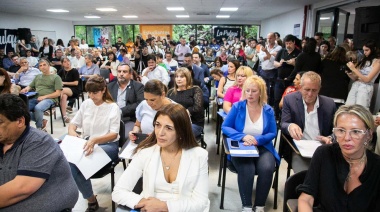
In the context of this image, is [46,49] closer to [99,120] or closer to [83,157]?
[99,120]

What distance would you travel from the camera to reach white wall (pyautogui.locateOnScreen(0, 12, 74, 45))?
39.9ft

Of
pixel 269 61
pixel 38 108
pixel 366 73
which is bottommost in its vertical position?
pixel 38 108

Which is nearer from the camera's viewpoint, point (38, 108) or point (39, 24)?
point (38, 108)

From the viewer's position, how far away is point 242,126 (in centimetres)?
258

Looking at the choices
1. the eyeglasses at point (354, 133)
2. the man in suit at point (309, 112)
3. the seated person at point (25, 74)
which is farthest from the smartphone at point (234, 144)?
the seated person at point (25, 74)

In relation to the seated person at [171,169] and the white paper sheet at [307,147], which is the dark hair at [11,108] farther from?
the white paper sheet at [307,147]

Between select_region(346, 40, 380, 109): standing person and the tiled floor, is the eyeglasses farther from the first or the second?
select_region(346, 40, 380, 109): standing person

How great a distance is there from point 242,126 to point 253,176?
0.47 metres

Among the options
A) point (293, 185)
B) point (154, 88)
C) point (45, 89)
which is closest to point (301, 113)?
point (293, 185)

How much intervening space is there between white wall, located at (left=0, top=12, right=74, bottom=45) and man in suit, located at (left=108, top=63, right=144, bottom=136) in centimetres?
1112

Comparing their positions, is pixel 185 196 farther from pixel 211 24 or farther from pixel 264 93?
pixel 211 24

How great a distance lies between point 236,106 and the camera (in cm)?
260

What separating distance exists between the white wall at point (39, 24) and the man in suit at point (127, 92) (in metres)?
11.1

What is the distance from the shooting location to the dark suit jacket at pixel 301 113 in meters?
2.47
